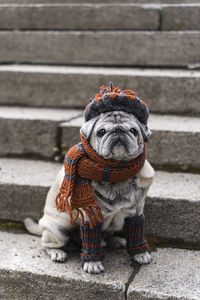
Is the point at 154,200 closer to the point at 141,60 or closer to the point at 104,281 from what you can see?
the point at 104,281

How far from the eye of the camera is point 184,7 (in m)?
3.84

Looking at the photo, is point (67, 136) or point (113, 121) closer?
point (113, 121)

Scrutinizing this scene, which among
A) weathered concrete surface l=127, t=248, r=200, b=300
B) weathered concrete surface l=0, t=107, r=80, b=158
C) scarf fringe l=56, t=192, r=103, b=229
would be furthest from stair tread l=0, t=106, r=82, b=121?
weathered concrete surface l=127, t=248, r=200, b=300

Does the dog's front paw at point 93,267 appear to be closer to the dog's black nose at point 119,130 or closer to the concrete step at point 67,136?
the dog's black nose at point 119,130

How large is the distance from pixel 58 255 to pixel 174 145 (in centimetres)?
113

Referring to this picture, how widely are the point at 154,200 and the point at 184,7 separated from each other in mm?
2249

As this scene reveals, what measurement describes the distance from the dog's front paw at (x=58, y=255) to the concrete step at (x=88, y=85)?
1.49 m

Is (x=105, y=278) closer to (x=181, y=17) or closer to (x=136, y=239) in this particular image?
(x=136, y=239)

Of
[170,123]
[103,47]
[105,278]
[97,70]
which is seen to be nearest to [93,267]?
[105,278]

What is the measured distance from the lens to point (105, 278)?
2.11 meters

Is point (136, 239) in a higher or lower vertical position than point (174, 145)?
lower

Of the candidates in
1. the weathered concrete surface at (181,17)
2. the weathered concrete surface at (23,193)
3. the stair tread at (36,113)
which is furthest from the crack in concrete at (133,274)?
the weathered concrete surface at (181,17)

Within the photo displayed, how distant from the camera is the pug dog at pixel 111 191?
1871 millimetres

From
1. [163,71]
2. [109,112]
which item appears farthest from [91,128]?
[163,71]
